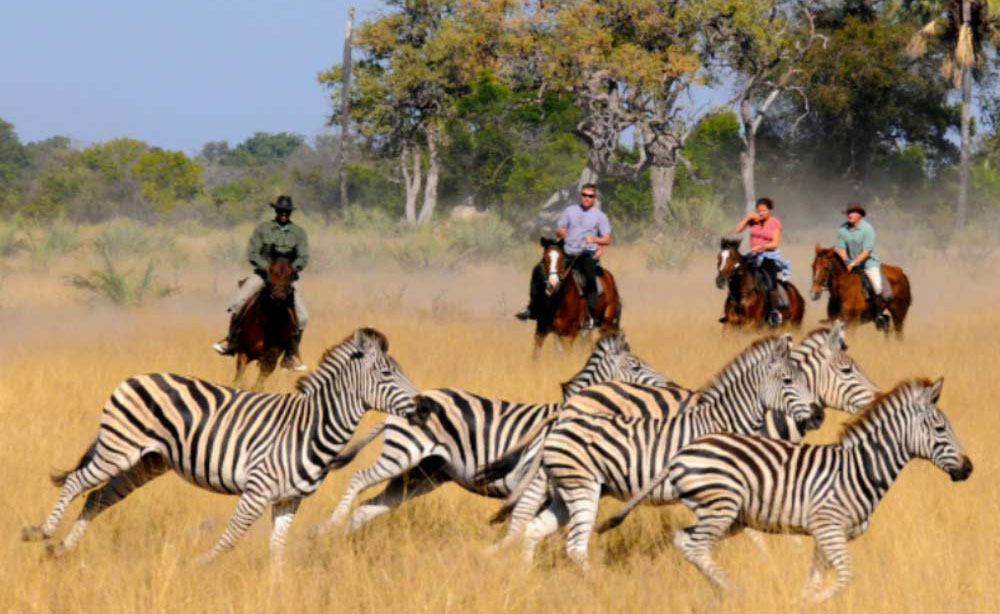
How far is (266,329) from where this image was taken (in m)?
15.1

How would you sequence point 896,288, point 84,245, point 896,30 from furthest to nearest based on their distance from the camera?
1. point 896,30
2. point 84,245
3. point 896,288

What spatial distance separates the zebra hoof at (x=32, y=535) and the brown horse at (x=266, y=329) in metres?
7.03

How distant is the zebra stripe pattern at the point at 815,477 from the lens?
6719mm

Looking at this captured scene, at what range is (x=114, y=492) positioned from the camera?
8.09 m

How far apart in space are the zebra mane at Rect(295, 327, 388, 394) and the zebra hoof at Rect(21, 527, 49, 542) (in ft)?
5.13

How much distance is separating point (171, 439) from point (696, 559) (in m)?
2.82

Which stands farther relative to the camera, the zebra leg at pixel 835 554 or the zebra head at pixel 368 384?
the zebra head at pixel 368 384

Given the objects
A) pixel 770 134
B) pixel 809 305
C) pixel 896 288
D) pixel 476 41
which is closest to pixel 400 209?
pixel 770 134

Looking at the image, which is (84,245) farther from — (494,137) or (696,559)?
(696,559)

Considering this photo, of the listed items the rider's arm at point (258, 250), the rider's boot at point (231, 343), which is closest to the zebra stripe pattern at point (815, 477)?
the rider's arm at point (258, 250)

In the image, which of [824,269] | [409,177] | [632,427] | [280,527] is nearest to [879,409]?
[632,427]

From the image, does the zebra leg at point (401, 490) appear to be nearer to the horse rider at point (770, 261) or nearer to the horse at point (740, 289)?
the horse at point (740, 289)

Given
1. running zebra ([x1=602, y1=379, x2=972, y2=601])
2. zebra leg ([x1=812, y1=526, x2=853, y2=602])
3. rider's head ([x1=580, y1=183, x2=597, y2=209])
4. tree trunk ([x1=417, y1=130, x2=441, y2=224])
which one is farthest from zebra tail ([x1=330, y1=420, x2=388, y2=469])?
tree trunk ([x1=417, y1=130, x2=441, y2=224])

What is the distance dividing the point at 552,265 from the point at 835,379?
8679 mm
